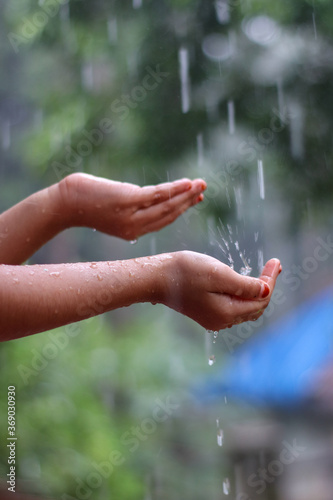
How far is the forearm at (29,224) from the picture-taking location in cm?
96

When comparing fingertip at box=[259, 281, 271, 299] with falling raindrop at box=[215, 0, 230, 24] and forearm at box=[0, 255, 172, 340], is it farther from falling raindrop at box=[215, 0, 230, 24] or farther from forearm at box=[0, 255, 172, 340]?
falling raindrop at box=[215, 0, 230, 24]

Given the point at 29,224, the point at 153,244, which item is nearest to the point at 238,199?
the point at 153,244

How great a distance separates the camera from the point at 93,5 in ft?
6.66

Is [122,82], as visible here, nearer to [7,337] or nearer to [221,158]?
[221,158]

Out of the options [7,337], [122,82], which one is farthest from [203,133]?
[7,337]

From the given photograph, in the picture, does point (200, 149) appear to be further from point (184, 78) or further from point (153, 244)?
point (153, 244)

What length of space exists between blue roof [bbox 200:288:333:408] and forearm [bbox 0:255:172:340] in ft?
7.63

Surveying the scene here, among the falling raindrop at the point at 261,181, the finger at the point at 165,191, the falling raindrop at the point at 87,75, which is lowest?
the finger at the point at 165,191

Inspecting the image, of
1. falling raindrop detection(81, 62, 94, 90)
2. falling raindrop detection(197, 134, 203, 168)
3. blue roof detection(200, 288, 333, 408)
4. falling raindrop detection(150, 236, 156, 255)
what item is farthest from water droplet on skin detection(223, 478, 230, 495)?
falling raindrop detection(81, 62, 94, 90)

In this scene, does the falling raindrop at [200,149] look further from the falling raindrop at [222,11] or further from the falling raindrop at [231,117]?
the falling raindrop at [222,11]

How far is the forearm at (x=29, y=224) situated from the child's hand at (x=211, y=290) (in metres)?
0.32

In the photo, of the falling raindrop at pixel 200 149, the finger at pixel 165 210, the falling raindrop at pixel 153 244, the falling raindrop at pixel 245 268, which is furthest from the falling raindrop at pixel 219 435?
the finger at pixel 165 210

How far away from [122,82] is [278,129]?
1.99 ft

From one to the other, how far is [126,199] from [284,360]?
7.32ft
